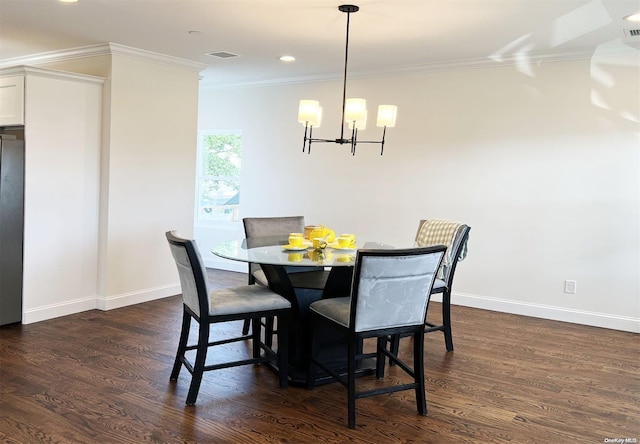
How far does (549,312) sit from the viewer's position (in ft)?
16.4

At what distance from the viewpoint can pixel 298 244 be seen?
136 inches

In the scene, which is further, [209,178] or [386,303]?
[209,178]

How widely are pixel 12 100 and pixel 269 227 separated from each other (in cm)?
228

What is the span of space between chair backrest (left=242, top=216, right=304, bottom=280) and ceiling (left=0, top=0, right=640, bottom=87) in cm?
148

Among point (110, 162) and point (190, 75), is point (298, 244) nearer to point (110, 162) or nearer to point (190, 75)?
point (110, 162)

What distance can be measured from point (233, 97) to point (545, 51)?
3.68 m

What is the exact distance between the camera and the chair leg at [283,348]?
3186 millimetres

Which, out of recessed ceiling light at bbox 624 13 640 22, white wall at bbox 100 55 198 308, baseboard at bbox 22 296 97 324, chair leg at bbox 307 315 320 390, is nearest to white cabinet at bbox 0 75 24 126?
white wall at bbox 100 55 198 308

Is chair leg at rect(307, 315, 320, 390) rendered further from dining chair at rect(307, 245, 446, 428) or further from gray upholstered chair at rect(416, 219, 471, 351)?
gray upholstered chair at rect(416, 219, 471, 351)

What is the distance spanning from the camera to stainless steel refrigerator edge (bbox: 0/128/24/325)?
4.24 m

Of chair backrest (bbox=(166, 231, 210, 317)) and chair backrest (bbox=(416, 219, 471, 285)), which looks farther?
chair backrest (bbox=(416, 219, 471, 285))

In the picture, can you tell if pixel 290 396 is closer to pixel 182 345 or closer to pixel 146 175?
pixel 182 345

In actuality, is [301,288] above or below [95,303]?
above

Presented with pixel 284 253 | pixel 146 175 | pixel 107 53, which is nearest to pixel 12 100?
pixel 107 53
